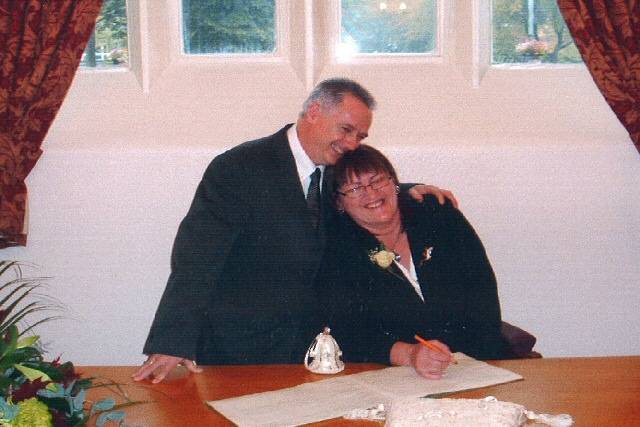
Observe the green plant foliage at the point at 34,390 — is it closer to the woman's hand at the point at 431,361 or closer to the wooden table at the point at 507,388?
the wooden table at the point at 507,388

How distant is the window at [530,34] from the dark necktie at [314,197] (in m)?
1.52

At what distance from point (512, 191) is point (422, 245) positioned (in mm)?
1041

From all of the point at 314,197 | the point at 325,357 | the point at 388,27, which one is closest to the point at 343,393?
the point at 325,357

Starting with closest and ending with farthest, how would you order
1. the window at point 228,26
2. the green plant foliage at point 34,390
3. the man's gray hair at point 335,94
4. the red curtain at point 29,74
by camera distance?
1. the green plant foliage at point 34,390
2. the man's gray hair at point 335,94
3. the red curtain at point 29,74
4. the window at point 228,26

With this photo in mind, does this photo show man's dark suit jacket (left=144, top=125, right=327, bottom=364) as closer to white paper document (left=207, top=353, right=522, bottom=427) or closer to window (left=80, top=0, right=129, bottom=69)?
white paper document (left=207, top=353, right=522, bottom=427)

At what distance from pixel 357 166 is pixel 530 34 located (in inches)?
67.7

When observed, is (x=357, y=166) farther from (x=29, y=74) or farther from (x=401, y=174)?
(x=29, y=74)

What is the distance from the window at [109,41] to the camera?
4.15 meters

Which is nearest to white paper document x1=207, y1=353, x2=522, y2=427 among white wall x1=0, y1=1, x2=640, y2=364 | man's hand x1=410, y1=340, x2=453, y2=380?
man's hand x1=410, y1=340, x2=453, y2=380

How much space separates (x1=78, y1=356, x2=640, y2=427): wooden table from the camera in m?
1.95

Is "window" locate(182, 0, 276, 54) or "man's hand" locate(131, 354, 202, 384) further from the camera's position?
"window" locate(182, 0, 276, 54)

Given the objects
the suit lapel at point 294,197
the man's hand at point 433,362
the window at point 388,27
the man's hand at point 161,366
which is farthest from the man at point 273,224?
the window at point 388,27

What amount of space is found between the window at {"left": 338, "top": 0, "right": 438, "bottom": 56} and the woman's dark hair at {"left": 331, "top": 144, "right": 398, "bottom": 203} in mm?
1280

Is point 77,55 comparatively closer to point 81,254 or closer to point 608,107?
point 81,254
